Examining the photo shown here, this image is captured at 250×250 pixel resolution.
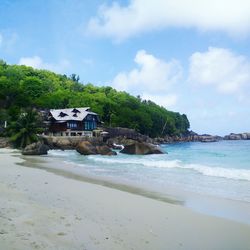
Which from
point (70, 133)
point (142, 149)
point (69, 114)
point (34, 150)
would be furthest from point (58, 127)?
point (34, 150)

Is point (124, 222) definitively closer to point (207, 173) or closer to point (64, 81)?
point (207, 173)

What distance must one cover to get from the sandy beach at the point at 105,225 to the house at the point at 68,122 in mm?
64799

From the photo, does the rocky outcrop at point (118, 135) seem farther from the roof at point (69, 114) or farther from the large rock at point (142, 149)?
the large rock at point (142, 149)

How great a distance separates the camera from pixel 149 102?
163375mm

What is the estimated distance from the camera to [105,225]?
8031 mm

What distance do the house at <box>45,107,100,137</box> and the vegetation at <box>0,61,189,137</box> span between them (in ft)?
21.8

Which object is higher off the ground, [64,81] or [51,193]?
[64,81]

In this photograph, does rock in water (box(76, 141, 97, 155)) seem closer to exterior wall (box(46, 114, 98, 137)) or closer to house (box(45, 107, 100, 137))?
exterior wall (box(46, 114, 98, 137))

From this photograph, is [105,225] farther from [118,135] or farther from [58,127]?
[118,135]

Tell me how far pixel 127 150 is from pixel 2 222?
43.3m

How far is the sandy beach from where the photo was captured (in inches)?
257

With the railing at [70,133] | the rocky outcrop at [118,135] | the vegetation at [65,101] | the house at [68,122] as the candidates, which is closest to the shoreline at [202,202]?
the vegetation at [65,101]

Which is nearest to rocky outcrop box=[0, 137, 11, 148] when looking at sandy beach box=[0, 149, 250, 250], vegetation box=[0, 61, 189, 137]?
vegetation box=[0, 61, 189, 137]

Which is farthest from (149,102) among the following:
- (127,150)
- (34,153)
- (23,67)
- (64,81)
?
(34,153)
